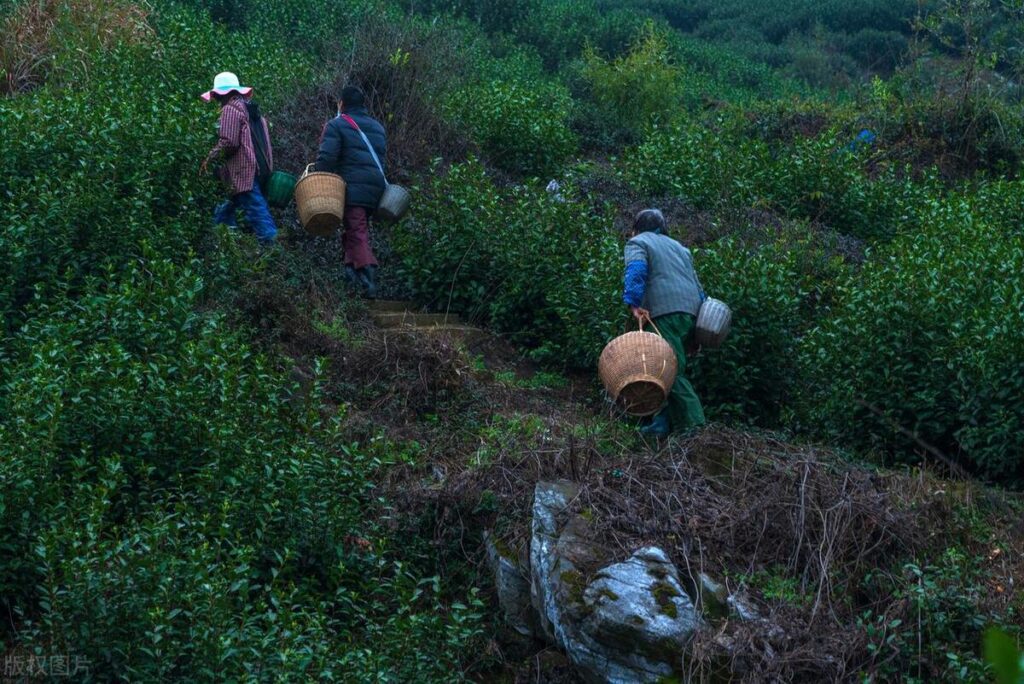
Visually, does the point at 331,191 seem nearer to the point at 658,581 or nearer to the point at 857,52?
the point at 658,581

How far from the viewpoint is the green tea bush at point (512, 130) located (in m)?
14.5

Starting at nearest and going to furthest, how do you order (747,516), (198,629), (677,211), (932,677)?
(198,629)
(932,677)
(747,516)
(677,211)

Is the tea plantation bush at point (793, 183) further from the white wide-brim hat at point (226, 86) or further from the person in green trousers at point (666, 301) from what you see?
the person in green trousers at point (666, 301)

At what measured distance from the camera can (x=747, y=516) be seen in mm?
6270

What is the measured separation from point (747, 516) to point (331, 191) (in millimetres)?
4990

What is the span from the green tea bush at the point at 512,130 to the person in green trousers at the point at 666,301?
651 cm

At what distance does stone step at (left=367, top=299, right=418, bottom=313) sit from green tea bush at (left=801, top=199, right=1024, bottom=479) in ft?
11.3

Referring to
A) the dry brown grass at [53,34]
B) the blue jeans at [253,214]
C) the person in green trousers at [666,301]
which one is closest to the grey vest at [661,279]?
the person in green trousers at [666,301]

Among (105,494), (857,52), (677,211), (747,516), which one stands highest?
(105,494)

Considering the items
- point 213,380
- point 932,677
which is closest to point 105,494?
point 213,380

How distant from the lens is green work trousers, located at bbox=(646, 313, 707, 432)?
7.88 meters

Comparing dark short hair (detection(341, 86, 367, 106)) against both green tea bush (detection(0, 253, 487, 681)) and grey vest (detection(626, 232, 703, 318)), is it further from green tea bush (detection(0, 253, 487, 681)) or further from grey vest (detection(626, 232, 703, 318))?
grey vest (detection(626, 232, 703, 318))

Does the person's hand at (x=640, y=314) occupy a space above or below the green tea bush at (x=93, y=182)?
below

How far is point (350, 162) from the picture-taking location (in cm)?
1032
